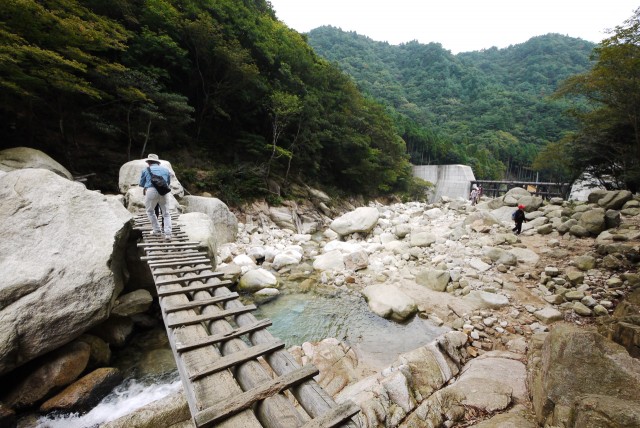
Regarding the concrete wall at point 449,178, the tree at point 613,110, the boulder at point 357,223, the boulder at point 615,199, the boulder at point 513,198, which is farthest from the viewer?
the concrete wall at point 449,178

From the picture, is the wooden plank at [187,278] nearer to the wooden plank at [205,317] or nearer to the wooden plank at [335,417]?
the wooden plank at [205,317]

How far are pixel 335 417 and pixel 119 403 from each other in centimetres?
377

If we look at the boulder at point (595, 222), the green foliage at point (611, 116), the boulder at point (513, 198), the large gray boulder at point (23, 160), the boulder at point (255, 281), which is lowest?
the boulder at point (255, 281)

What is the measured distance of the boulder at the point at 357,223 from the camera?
1198 centimetres

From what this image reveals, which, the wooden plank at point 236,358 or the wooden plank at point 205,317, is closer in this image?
the wooden plank at point 236,358

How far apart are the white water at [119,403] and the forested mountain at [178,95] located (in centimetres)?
861

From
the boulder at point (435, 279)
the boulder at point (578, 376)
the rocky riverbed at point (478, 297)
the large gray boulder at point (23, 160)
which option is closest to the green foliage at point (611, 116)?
the rocky riverbed at point (478, 297)

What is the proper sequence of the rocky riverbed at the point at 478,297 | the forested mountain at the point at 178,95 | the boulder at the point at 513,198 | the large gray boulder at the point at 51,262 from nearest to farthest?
the rocky riverbed at the point at 478,297, the large gray boulder at the point at 51,262, the forested mountain at the point at 178,95, the boulder at the point at 513,198

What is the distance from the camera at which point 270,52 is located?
16484 millimetres

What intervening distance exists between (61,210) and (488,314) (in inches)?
Result: 331

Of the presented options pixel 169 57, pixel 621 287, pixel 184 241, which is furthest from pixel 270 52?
pixel 621 287

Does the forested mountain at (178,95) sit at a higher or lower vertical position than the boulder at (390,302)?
higher

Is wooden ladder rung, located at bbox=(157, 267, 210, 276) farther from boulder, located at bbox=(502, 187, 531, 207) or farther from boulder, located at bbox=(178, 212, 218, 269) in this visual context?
boulder, located at bbox=(502, 187, 531, 207)

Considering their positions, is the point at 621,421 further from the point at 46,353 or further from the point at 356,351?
the point at 46,353
